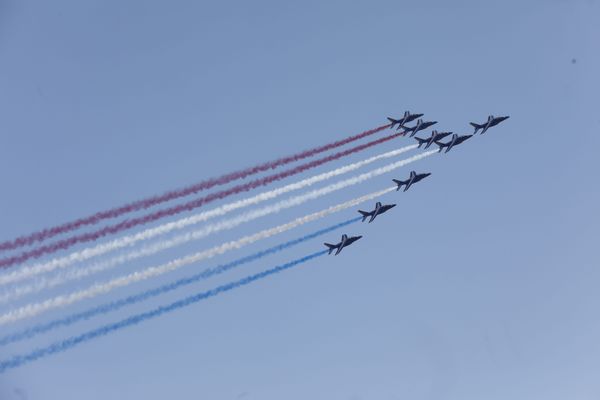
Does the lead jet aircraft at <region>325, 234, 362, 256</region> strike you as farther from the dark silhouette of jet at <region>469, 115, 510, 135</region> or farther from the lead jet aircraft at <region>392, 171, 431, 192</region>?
the dark silhouette of jet at <region>469, 115, 510, 135</region>

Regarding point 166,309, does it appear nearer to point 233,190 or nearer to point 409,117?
point 233,190

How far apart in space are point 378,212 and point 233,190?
2576cm

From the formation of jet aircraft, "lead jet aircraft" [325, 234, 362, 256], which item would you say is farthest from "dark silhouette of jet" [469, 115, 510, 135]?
"lead jet aircraft" [325, 234, 362, 256]

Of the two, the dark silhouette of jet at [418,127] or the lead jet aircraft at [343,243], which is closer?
the lead jet aircraft at [343,243]

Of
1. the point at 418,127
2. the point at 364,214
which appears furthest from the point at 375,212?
the point at 418,127

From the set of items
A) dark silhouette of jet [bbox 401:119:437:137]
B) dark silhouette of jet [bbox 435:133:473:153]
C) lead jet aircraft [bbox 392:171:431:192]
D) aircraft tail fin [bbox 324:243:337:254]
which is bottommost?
aircraft tail fin [bbox 324:243:337:254]

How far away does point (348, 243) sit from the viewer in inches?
4483

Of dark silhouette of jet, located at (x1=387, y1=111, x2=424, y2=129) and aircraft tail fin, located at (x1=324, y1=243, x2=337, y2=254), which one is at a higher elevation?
dark silhouette of jet, located at (x1=387, y1=111, x2=424, y2=129)

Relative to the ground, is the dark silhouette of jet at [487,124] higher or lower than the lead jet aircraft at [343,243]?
higher

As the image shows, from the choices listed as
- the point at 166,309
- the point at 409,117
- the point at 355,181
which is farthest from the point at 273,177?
the point at 409,117

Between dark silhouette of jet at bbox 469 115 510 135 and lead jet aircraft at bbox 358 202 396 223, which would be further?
dark silhouette of jet at bbox 469 115 510 135

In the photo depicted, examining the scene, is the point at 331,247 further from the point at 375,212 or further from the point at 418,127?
the point at 418,127

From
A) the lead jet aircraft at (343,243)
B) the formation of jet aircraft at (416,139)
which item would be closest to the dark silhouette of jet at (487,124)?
the formation of jet aircraft at (416,139)

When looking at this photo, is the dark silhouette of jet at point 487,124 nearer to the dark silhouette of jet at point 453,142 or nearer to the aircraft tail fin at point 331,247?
the dark silhouette of jet at point 453,142
